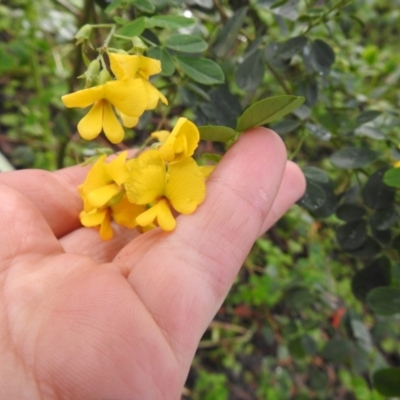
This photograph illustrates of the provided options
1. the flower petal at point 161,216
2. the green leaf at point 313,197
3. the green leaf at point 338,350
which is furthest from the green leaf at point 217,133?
the green leaf at point 338,350

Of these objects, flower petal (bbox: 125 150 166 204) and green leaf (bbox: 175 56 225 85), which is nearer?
flower petal (bbox: 125 150 166 204)

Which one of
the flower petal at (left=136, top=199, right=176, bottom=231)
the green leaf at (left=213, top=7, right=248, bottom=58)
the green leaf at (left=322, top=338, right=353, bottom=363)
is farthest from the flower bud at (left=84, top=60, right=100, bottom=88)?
the green leaf at (left=322, top=338, right=353, bottom=363)

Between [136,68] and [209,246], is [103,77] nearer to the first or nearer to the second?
[136,68]

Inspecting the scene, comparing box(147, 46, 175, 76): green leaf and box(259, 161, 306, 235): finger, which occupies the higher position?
box(147, 46, 175, 76): green leaf

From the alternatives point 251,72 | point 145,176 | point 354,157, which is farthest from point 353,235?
point 145,176

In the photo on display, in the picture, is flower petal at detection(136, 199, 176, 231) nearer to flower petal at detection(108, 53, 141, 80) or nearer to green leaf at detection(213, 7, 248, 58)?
flower petal at detection(108, 53, 141, 80)

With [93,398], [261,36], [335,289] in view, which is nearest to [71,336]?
[93,398]

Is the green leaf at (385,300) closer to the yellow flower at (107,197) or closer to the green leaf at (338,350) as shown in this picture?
the green leaf at (338,350)
